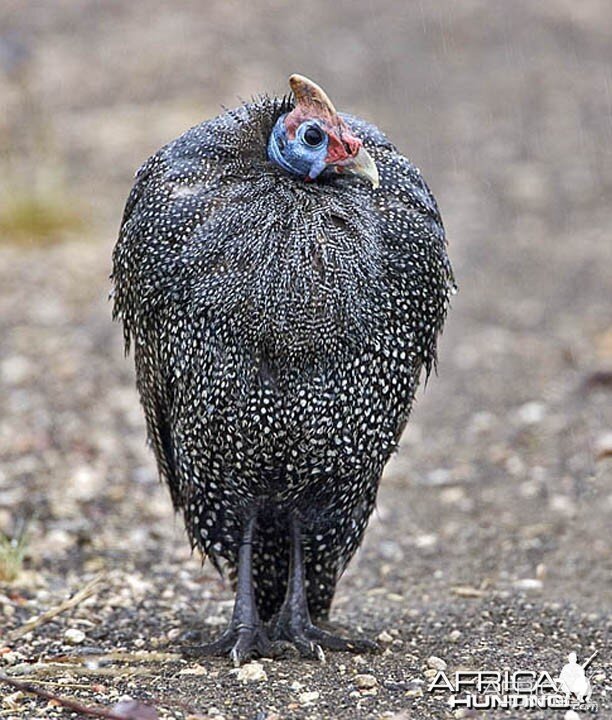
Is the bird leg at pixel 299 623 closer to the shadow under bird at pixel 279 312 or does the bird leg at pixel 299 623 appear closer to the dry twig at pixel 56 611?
the shadow under bird at pixel 279 312

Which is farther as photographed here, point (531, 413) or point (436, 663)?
point (531, 413)

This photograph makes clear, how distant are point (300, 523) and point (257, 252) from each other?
0.92m

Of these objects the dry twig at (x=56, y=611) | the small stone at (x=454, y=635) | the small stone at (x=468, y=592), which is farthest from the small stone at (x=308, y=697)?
the small stone at (x=468, y=592)

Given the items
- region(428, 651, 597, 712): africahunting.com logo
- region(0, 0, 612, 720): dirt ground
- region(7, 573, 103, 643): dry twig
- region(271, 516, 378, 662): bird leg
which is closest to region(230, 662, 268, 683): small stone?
region(0, 0, 612, 720): dirt ground

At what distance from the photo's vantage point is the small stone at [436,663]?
395cm

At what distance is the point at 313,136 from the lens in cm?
388

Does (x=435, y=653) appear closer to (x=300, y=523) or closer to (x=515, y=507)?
(x=300, y=523)

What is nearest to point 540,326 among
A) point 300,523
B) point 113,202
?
point 113,202

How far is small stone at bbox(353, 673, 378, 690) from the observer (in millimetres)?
3781

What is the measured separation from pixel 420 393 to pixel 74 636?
3.06 m

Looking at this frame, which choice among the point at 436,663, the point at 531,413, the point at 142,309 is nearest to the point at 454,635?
the point at 436,663

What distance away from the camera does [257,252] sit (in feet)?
12.6

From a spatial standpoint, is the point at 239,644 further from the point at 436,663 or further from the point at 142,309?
the point at 142,309

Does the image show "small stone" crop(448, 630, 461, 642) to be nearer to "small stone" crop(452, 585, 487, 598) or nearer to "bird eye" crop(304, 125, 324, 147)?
"small stone" crop(452, 585, 487, 598)
